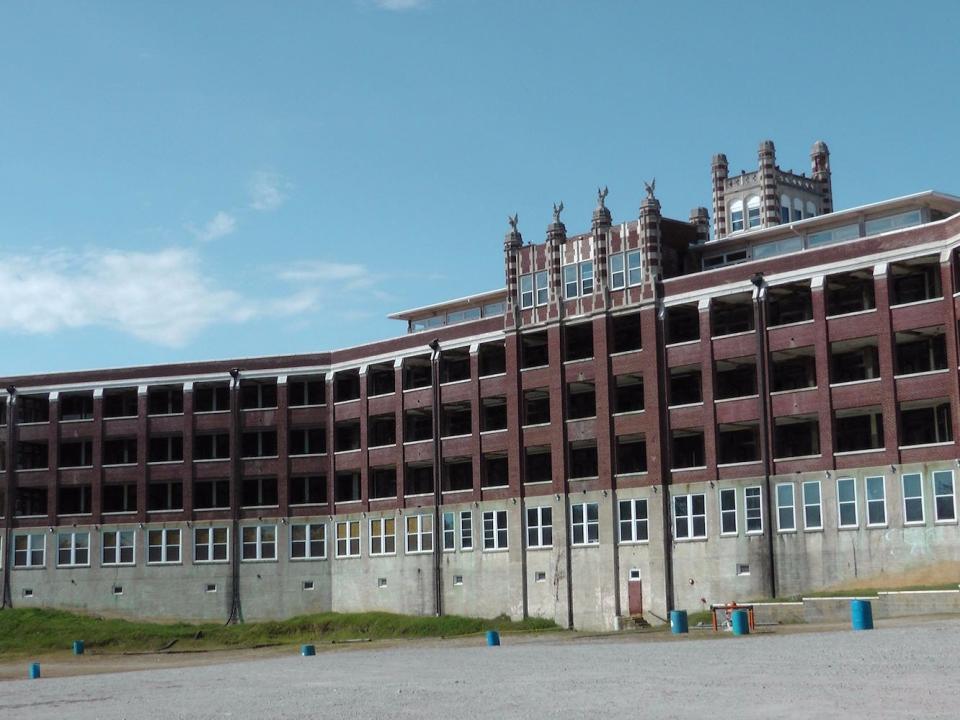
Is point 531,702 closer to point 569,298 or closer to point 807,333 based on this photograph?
point 807,333

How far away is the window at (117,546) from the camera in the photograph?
301ft

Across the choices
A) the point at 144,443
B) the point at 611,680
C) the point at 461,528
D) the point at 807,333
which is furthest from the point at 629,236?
the point at 611,680

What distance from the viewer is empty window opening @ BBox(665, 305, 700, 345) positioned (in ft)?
246

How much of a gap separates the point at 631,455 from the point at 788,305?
11545 millimetres

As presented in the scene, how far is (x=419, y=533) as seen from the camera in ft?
277

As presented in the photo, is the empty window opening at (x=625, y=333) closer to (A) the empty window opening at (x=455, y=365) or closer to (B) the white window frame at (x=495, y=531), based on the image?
(A) the empty window opening at (x=455, y=365)

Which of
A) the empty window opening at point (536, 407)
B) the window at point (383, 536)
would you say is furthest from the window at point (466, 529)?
the empty window opening at point (536, 407)

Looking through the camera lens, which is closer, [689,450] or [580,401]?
[689,450]

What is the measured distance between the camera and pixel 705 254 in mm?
78688

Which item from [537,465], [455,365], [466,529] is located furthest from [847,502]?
[455,365]

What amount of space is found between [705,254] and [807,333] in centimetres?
1191

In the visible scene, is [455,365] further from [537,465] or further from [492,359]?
[537,465]

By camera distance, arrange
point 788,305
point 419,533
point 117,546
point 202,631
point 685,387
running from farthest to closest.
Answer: point 117,546, point 202,631, point 419,533, point 685,387, point 788,305

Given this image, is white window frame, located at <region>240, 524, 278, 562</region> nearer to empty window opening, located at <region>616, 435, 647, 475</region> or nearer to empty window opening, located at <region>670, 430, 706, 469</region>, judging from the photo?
empty window opening, located at <region>616, 435, 647, 475</region>
